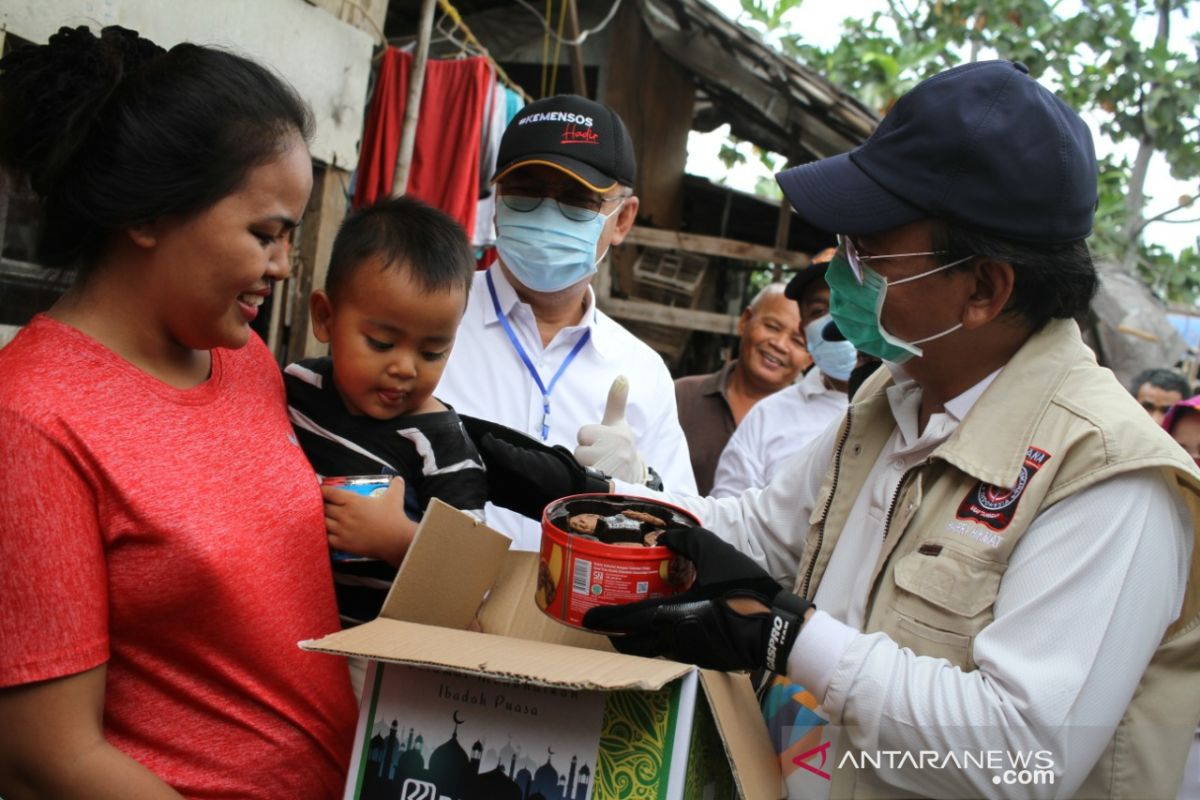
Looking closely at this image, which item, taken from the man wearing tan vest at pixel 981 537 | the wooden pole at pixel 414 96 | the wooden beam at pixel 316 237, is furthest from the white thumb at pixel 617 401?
the wooden pole at pixel 414 96

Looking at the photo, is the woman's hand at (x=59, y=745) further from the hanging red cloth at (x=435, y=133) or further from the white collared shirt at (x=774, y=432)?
the hanging red cloth at (x=435, y=133)

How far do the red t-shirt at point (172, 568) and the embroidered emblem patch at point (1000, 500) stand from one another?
3.98 ft

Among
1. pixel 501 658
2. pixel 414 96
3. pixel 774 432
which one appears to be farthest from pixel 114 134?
pixel 414 96

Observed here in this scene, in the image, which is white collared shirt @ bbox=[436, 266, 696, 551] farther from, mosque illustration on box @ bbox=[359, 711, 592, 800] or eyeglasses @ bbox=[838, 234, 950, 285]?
mosque illustration on box @ bbox=[359, 711, 592, 800]

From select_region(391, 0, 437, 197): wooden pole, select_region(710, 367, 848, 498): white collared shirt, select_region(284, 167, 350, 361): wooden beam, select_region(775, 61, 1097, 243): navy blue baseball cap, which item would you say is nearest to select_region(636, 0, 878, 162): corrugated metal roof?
select_region(391, 0, 437, 197): wooden pole

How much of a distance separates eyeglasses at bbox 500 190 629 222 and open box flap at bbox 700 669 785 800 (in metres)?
1.74

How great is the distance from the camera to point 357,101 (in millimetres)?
4883

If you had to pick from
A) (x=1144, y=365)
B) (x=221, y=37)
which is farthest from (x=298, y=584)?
(x=1144, y=365)

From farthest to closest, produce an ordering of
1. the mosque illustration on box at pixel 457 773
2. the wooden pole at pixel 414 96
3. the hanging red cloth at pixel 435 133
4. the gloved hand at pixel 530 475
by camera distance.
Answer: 1. the hanging red cloth at pixel 435 133
2. the wooden pole at pixel 414 96
3. the gloved hand at pixel 530 475
4. the mosque illustration on box at pixel 457 773

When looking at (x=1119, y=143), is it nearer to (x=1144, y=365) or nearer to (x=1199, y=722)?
(x=1144, y=365)

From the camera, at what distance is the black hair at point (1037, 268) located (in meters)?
1.80

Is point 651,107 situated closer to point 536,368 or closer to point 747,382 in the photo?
point 747,382

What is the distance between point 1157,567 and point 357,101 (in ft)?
14.4

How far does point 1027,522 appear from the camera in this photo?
64.2 inches
